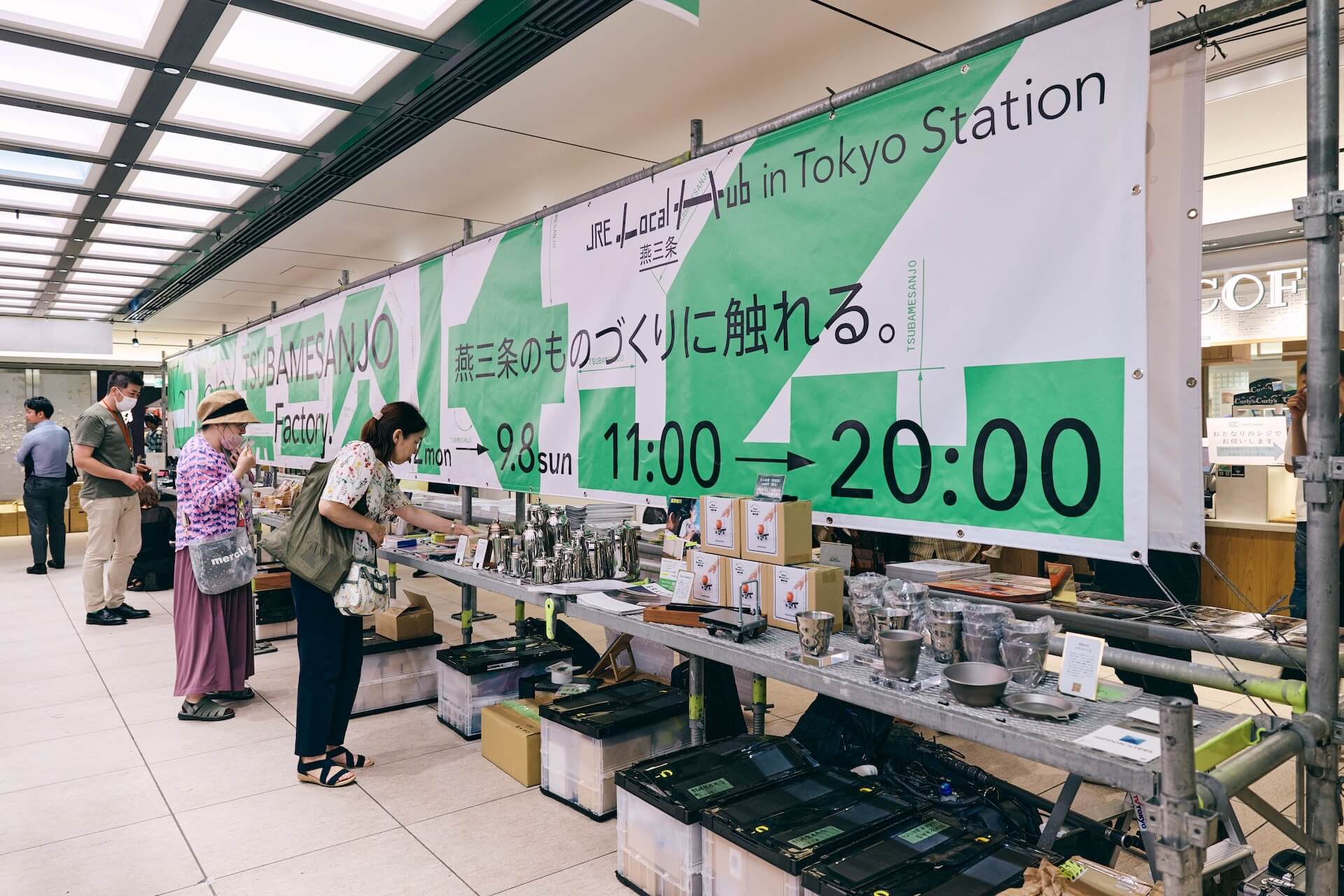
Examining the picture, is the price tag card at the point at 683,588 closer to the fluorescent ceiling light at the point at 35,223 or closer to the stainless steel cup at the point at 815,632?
the stainless steel cup at the point at 815,632

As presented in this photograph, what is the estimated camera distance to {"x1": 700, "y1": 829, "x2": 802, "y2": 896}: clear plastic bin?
6.11ft

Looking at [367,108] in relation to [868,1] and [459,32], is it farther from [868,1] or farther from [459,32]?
[868,1]

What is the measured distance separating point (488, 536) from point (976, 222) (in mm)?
2387

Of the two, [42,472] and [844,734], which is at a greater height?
[42,472]

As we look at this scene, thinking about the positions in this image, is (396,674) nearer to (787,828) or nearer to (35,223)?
(787,828)

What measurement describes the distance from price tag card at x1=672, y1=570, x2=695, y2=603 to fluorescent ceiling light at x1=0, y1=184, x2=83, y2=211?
439 cm

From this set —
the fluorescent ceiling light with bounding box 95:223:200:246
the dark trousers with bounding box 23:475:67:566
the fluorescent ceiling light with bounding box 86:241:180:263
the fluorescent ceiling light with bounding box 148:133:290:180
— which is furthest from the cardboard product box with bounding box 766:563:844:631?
the dark trousers with bounding box 23:475:67:566

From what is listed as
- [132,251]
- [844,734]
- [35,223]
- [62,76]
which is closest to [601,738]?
[844,734]

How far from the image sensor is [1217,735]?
1459mm

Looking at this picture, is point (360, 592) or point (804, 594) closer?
point (804, 594)

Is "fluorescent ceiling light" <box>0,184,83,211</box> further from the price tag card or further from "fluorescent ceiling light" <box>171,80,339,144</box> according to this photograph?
the price tag card

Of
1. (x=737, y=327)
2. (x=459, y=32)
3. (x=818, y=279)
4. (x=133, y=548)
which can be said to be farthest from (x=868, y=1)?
A: (x=133, y=548)

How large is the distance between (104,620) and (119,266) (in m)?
2.83

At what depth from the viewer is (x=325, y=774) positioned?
3.15 meters
